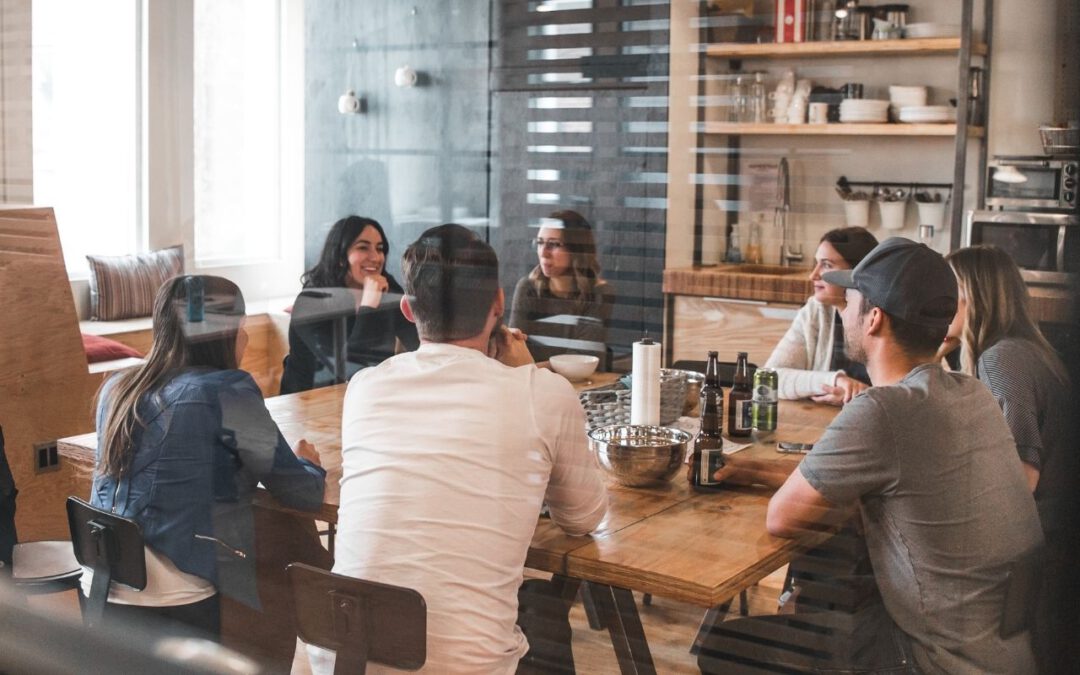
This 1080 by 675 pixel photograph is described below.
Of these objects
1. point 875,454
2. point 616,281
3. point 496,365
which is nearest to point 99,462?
point 496,365

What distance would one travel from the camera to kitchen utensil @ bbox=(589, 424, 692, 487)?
104cm

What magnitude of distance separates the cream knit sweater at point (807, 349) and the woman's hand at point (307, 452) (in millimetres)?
335

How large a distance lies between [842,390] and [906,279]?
0.39 feet

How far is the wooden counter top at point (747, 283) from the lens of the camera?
519 mm

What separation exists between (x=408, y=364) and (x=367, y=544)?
6.3 inches

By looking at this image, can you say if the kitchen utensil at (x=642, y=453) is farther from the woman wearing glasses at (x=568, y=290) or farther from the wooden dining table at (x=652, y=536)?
the woman wearing glasses at (x=568, y=290)

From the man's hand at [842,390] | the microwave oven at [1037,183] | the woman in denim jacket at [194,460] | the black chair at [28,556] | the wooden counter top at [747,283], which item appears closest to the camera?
the microwave oven at [1037,183]

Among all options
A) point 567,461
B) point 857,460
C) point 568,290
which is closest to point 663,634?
point 567,461

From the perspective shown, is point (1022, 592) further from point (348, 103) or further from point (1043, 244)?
point (348, 103)

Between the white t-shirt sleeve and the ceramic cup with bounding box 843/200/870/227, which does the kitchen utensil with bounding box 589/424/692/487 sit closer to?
the white t-shirt sleeve

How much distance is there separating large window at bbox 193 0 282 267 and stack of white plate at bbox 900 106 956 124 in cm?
39

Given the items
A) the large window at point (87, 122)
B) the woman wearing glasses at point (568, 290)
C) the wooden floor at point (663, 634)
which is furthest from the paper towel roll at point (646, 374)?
the large window at point (87, 122)

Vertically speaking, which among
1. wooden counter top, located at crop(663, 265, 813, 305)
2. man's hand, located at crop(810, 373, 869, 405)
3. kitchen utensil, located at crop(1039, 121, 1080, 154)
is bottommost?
man's hand, located at crop(810, 373, 869, 405)

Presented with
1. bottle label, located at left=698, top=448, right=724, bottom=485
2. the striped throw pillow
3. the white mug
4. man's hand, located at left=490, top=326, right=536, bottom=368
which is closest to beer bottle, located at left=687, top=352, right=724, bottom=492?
bottle label, located at left=698, top=448, right=724, bottom=485
